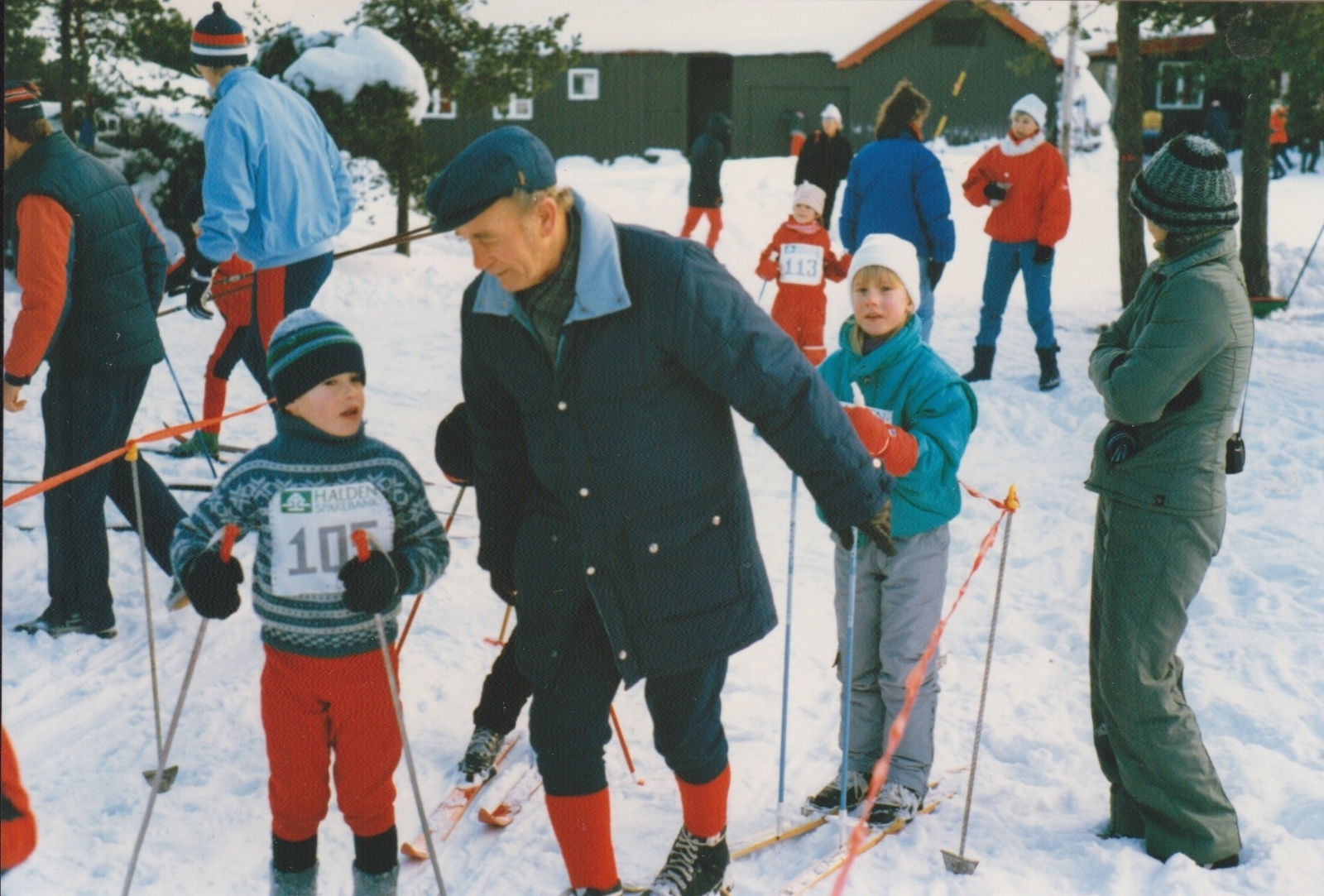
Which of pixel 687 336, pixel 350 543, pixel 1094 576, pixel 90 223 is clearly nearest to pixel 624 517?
pixel 687 336

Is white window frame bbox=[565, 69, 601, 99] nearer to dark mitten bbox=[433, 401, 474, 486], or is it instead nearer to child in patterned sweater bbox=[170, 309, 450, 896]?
dark mitten bbox=[433, 401, 474, 486]

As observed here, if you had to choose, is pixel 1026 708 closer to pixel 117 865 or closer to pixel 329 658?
pixel 329 658

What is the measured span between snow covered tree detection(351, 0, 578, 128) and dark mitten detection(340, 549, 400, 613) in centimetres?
930

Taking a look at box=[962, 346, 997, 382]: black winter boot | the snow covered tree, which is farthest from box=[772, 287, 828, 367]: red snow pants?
the snow covered tree

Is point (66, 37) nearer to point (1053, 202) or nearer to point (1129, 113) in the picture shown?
point (1053, 202)

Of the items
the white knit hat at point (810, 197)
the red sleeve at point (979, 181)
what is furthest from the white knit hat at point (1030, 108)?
the white knit hat at point (810, 197)

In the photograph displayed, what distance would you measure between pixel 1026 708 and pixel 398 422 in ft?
13.1

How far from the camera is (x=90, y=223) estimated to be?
3.57 m

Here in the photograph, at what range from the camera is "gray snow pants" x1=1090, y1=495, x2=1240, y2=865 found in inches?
108

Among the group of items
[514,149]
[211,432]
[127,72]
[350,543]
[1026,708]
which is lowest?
[1026,708]

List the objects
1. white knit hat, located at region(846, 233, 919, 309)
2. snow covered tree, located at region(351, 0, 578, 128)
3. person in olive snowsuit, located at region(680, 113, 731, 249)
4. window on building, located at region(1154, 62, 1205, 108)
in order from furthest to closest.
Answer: window on building, located at region(1154, 62, 1205, 108) < person in olive snowsuit, located at region(680, 113, 731, 249) < snow covered tree, located at region(351, 0, 578, 128) < white knit hat, located at region(846, 233, 919, 309)

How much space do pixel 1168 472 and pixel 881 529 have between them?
0.83 metres

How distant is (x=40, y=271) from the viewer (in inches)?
136

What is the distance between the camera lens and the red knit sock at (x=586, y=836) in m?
2.42
